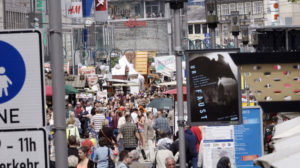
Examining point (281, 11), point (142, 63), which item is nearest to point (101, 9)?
point (142, 63)

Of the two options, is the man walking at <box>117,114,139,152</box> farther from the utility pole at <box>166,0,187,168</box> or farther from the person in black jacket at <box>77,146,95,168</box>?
the utility pole at <box>166,0,187,168</box>

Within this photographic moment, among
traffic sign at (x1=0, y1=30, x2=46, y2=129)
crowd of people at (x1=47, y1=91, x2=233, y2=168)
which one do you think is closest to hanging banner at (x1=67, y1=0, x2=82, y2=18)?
crowd of people at (x1=47, y1=91, x2=233, y2=168)

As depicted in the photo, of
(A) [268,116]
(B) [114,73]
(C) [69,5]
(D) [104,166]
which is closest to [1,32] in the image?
(D) [104,166]

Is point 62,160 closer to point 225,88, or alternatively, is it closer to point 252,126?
point 225,88

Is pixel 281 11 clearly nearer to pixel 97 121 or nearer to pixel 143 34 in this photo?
pixel 97 121

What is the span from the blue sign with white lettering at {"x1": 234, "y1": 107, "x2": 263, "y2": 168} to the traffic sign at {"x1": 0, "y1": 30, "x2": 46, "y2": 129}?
9.54 m

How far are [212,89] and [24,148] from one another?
7.36 meters

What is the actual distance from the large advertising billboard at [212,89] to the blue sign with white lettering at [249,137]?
6.73ft

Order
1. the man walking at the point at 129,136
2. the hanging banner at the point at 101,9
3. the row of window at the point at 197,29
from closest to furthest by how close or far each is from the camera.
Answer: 1. the man walking at the point at 129,136
2. the hanging banner at the point at 101,9
3. the row of window at the point at 197,29

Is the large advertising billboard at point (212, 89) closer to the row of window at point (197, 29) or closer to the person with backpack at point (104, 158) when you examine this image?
the person with backpack at point (104, 158)

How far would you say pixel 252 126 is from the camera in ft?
45.4

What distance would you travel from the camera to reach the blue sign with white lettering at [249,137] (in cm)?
1378

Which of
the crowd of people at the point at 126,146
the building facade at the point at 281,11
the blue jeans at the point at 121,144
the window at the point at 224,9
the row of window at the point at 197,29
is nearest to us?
the crowd of people at the point at 126,146

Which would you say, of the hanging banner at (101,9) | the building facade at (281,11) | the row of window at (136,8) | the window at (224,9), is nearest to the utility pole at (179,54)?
the building facade at (281,11)
